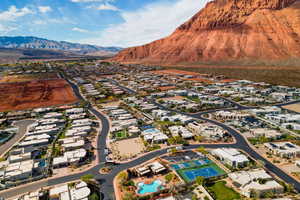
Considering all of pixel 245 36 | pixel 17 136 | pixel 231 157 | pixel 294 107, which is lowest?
pixel 17 136

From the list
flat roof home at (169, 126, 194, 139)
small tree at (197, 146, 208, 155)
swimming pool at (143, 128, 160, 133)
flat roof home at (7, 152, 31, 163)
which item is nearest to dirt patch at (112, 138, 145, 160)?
swimming pool at (143, 128, 160, 133)

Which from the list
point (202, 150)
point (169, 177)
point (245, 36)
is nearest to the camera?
point (169, 177)

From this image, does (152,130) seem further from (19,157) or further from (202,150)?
(19,157)

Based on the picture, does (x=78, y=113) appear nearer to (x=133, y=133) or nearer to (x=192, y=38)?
(x=133, y=133)

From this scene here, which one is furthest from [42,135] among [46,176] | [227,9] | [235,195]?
[227,9]

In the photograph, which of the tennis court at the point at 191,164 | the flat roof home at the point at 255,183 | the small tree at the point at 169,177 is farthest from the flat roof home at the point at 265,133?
the small tree at the point at 169,177

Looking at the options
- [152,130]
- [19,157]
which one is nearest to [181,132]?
[152,130]

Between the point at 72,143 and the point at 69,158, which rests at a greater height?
the point at 72,143
